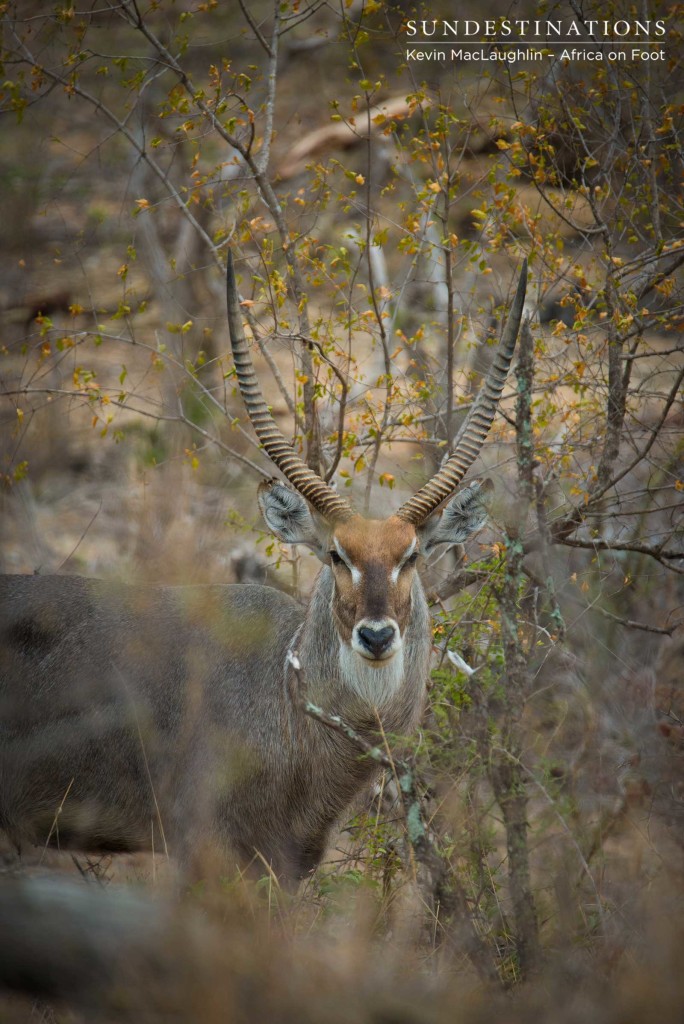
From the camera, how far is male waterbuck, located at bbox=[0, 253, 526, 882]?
18.7ft

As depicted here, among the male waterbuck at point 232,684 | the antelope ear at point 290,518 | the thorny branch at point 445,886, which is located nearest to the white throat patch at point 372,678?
the male waterbuck at point 232,684

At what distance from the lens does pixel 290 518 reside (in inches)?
247

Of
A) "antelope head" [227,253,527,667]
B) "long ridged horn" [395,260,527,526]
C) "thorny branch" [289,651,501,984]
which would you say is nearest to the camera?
"thorny branch" [289,651,501,984]

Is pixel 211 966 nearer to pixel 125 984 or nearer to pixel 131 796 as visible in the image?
pixel 125 984

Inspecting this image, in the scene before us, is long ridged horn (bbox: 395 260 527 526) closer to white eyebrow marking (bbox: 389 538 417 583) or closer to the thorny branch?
white eyebrow marking (bbox: 389 538 417 583)

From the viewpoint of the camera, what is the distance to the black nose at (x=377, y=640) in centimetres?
514

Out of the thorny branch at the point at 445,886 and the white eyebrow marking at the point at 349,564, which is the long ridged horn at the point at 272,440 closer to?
the white eyebrow marking at the point at 349,564

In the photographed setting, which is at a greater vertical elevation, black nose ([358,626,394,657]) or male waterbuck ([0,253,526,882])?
black nose ([358,626,394,657])

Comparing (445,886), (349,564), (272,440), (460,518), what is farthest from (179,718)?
(445,886)

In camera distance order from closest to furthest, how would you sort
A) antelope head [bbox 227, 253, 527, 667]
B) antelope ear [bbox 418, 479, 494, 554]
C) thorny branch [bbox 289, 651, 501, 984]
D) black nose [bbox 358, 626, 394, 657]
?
thorny branch [bbox 289, 651, 501, 984] → black nose [bbox 358, 626, 394, 657] → antelope head [bbox 227, 253, 527, 667] → antelope ear [bbox 418, 479, 494, 554]

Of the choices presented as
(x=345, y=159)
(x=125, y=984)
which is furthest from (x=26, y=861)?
(x=345, y=159)

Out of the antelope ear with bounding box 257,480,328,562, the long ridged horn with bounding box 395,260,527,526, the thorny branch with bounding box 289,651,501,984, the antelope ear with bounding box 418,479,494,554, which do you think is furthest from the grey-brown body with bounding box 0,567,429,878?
the thorny branch with bounding box 289,651,501,984

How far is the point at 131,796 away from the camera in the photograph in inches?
240

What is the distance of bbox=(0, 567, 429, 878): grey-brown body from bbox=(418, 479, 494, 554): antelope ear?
0.47m
